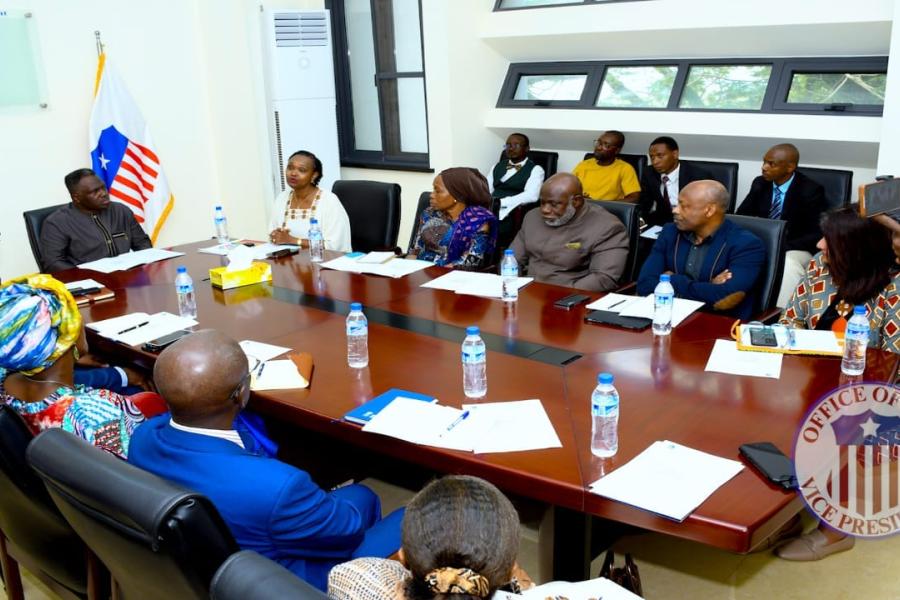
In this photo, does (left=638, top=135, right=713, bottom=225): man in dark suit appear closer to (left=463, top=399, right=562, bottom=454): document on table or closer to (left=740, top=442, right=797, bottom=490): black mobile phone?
(left=463, top=399, right=562, bottom=454): document on table

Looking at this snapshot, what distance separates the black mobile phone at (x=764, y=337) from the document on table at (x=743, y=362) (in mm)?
37

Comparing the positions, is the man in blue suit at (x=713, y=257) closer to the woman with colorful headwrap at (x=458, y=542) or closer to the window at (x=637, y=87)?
the woman with colorful headwrap at (x=458, y=542)

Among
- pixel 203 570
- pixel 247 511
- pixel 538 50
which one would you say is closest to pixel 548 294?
pixel 247 511

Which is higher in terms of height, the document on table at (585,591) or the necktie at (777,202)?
the necktie at (777,202)

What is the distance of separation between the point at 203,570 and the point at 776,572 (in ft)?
6.31

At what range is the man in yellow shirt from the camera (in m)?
5.58

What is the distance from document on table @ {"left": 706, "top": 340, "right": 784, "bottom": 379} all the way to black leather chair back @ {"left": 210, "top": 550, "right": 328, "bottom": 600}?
1.58 meters

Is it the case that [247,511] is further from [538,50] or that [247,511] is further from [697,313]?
[538,50]

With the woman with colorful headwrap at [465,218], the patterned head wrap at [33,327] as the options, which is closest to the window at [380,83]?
the woman with colorful headwrap at [465,218]

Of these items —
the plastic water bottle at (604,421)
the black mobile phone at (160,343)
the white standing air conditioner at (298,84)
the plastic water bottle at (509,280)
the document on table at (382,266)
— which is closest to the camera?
the plastic water bottle at (604,421)

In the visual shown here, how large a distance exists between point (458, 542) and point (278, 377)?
4.58ft

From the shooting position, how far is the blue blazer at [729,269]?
3201mm

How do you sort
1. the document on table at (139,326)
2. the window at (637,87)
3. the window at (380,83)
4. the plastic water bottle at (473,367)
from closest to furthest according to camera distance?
the plastic water bottle at (473,367) < the document on table at (139,326) < the window at (637,87) < the window at (380,83)

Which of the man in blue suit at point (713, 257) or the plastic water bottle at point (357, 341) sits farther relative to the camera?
the man in blue suit at point (713, 257)
